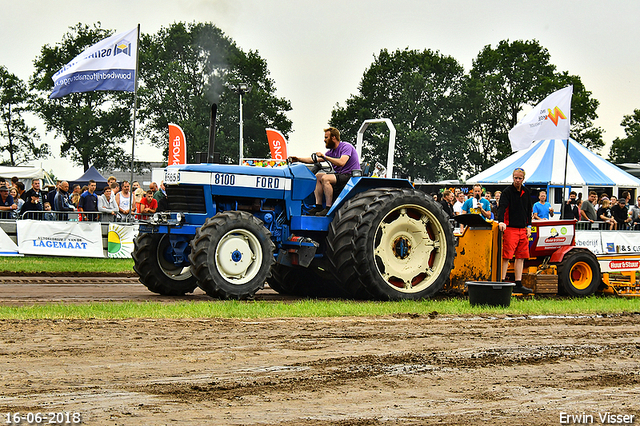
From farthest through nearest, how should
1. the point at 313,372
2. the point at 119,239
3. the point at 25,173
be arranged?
the point at 25,173 < the point at 119,239 < the point at 313,372

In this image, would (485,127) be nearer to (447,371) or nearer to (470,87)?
(470,87)

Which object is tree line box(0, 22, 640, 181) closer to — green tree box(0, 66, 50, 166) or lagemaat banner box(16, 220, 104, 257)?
green tree box(0, 66, 50, 166)

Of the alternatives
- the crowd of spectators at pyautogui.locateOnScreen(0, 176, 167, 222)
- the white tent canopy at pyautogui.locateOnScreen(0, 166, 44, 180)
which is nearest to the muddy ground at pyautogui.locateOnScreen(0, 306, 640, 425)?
the crowd of spectators at pyautogui.locateOnScreen(0, 176, 167, 222)

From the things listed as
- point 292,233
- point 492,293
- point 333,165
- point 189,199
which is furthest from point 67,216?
point 492,293

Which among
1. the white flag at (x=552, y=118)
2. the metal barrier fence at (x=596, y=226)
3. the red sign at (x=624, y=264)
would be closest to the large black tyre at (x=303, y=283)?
the red sign at (x=624, y=264)

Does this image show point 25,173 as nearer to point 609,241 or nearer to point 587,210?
point 587,210

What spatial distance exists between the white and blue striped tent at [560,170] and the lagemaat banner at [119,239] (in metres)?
18.2

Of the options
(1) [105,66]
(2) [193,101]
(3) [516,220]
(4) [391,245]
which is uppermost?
(2) [193,101]

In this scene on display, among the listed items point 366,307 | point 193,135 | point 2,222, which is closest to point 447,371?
point 366,307

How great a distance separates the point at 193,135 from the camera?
165 feet

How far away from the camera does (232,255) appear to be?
9.37 m

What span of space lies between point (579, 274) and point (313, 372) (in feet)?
26.2

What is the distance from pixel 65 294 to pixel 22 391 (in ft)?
20.5

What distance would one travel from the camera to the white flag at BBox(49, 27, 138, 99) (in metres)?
21.0
